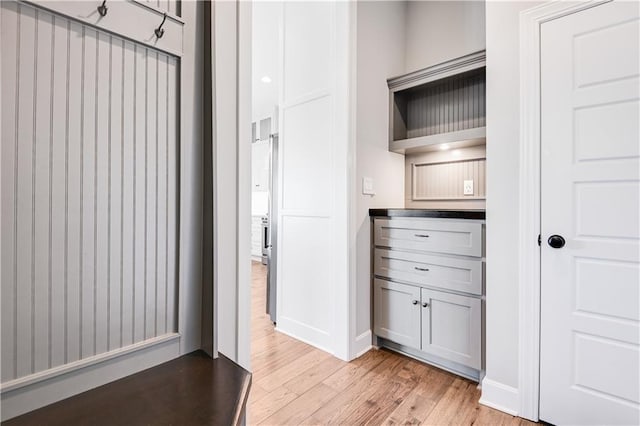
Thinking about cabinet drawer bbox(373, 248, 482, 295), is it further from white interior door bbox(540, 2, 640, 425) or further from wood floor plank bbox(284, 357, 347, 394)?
wood floor plank bbox(284, 357, 347, 394)

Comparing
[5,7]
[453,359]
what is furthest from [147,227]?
[453,359]

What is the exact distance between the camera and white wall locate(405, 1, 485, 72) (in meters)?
2.38

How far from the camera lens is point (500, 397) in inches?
63.8

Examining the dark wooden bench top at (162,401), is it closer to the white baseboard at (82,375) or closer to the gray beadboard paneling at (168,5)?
the white baseboard at (82,375)

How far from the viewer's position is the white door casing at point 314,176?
216cm

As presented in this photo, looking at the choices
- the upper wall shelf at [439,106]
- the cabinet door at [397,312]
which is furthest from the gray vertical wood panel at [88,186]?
the upper wall shelf at [439,106]

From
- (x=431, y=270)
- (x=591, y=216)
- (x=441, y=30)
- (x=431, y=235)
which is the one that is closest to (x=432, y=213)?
(x=431, y=235)

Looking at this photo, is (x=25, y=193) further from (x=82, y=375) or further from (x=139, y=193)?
(x=82, y=375)

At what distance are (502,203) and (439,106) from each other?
49.3 inches

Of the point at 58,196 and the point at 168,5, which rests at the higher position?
→ the point at 168,5

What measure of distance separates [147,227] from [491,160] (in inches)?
63.0

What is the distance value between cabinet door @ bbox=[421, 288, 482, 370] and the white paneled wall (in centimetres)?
159

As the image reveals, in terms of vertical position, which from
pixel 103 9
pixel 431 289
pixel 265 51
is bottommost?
pixel 431 289

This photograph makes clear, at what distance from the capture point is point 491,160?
5.50 ft
